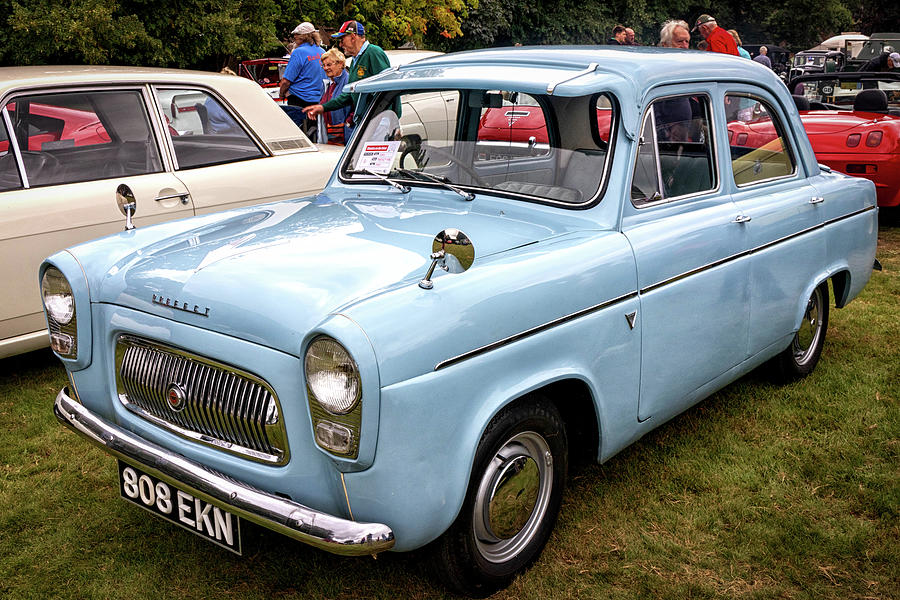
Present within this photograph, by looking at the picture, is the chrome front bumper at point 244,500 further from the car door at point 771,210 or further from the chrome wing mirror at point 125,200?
the car door at point 771,210

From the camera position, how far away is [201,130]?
17.6 ft

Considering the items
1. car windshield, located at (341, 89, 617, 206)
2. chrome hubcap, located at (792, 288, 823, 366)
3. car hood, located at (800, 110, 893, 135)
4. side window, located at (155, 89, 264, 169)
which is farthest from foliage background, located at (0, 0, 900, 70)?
chrome hubcap, located at (792, 288, 823, 366)

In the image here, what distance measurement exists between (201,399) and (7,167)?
8.77ft

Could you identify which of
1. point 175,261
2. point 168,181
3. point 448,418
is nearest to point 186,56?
point 168,181

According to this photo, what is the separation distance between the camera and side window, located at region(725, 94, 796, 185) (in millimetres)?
3850

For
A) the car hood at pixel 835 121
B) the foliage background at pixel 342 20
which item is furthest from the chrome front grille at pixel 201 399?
the foliage background at pixel 342 20

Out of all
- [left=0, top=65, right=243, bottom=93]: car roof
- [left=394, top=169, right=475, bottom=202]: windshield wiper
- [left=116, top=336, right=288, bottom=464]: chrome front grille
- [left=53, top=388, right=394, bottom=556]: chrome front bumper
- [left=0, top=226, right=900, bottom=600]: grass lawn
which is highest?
[left=0, top=65, right=243, bottom=93]: car roof

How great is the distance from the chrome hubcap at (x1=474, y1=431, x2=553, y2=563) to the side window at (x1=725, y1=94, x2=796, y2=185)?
1745 mm

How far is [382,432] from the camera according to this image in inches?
87.4

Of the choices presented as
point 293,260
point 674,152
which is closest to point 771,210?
point 674,152

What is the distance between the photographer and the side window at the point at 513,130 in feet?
11.1

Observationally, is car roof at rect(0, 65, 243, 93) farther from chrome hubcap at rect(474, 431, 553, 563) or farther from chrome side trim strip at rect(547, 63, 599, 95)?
chrome hubcap at rect(474, 431, 553, 563)

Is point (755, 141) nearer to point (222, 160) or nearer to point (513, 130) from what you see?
point (513, 130)

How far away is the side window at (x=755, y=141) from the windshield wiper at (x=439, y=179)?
1.30 meters
